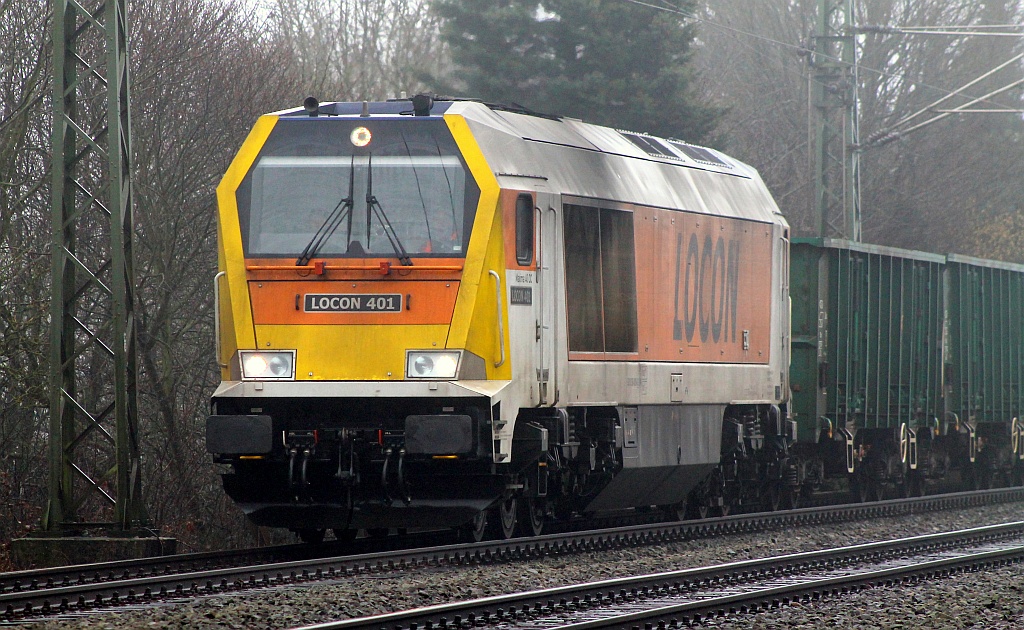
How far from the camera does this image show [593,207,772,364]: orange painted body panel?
1368 cm

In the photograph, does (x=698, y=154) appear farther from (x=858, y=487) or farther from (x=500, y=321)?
(x=858, y=487)

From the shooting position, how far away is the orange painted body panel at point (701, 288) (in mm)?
13680

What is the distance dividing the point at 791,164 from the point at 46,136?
1194 inches

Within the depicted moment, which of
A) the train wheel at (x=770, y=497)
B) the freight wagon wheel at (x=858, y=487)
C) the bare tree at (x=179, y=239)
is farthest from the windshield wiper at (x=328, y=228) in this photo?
the freight wagon wheel at (x=858, y=487)

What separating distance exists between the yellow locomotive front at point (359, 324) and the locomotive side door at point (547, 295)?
2.05ft

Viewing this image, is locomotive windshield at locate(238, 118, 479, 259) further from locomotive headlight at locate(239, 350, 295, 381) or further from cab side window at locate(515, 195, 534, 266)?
locomotive headlight at locate(239, 350, 295, 381)

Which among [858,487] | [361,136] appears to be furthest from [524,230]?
[858,487]

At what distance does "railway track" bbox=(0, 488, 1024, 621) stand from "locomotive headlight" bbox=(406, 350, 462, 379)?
1293 millimetres

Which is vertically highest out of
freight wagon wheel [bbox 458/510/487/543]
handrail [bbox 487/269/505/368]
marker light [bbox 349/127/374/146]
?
marker light [bbox 349/127/374/146]

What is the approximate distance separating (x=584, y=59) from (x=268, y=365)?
21704 millimetres

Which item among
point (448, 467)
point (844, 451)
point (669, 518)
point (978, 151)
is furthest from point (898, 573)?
point (978, 151)

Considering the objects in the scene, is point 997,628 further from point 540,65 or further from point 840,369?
point 540,65

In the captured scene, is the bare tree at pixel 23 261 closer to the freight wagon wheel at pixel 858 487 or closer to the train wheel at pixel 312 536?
the train wheel at pixel 312 536

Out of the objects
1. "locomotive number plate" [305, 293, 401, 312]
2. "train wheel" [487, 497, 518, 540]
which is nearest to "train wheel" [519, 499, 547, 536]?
"train wheel" [487, 497, 518, 540]
